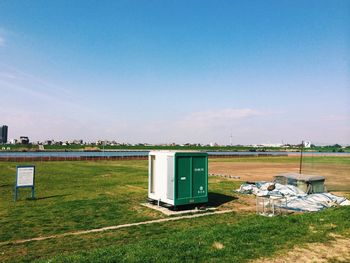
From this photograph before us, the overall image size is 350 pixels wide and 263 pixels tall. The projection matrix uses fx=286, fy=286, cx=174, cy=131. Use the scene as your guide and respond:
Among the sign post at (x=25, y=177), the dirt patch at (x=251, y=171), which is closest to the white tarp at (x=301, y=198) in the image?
the dirt patch at (x=251, y=171)

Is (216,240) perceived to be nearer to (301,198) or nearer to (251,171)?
(301,198)

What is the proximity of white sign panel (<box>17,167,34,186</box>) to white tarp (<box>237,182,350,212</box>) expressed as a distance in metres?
15.2

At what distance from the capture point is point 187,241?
8.84 meters

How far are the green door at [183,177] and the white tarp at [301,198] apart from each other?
578 cm

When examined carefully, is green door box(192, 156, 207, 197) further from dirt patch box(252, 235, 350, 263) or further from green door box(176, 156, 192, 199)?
dirt patch box(252, 235, 350, 263)

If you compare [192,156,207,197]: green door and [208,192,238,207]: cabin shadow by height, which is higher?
[192,156,207,197]: green door

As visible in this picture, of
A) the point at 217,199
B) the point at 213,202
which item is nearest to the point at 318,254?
the point at 213,202

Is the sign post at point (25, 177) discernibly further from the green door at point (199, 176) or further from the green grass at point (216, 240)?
the green grass at point (216, 240)

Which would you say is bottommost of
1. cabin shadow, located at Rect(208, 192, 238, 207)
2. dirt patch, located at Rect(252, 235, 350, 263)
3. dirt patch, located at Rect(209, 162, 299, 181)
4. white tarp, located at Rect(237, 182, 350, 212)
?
cabin shadow, located at Rect(208, 192, 238, 207)

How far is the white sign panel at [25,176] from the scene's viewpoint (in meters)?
18.9

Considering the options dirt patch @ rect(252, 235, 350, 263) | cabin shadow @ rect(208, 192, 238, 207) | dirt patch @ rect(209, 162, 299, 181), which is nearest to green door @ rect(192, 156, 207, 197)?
cabin shadow @ rect(208, 192, 238, 207)

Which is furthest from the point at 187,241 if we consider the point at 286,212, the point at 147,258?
the point at 286,212

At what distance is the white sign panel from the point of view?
62.1ft

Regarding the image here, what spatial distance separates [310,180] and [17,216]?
18.1 meters
